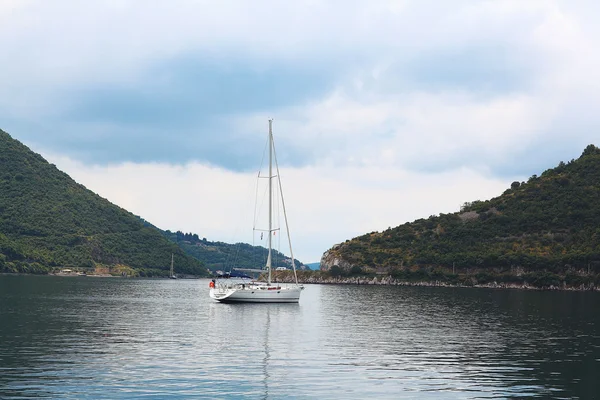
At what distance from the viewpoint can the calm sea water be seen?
34.8 m

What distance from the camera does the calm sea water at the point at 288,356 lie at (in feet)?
114

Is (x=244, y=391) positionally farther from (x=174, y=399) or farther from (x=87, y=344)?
(x=87, y=344)

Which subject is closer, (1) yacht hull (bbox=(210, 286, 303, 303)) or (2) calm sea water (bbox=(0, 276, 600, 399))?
(2) calm sea water (bbox=(0, 276, 600, 399))

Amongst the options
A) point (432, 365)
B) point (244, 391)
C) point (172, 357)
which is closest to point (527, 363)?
point (432, 365)

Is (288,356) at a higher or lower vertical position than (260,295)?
lower

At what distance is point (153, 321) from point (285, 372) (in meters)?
34.7

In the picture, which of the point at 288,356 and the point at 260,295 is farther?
the point at 260,295

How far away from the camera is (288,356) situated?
47.0 meters

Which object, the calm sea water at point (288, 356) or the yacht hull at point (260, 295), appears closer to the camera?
the calm sea water at point (288, 356)

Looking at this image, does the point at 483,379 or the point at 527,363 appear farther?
the point at 527,363

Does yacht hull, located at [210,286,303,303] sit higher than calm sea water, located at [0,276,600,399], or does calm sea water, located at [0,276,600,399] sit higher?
yacht hull, located at [210,286,303,303]

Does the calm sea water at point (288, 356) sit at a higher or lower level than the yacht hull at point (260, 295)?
lower

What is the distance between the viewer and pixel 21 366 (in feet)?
128

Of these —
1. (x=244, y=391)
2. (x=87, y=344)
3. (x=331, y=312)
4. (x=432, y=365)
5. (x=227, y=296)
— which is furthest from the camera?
(x=227, y=296)
